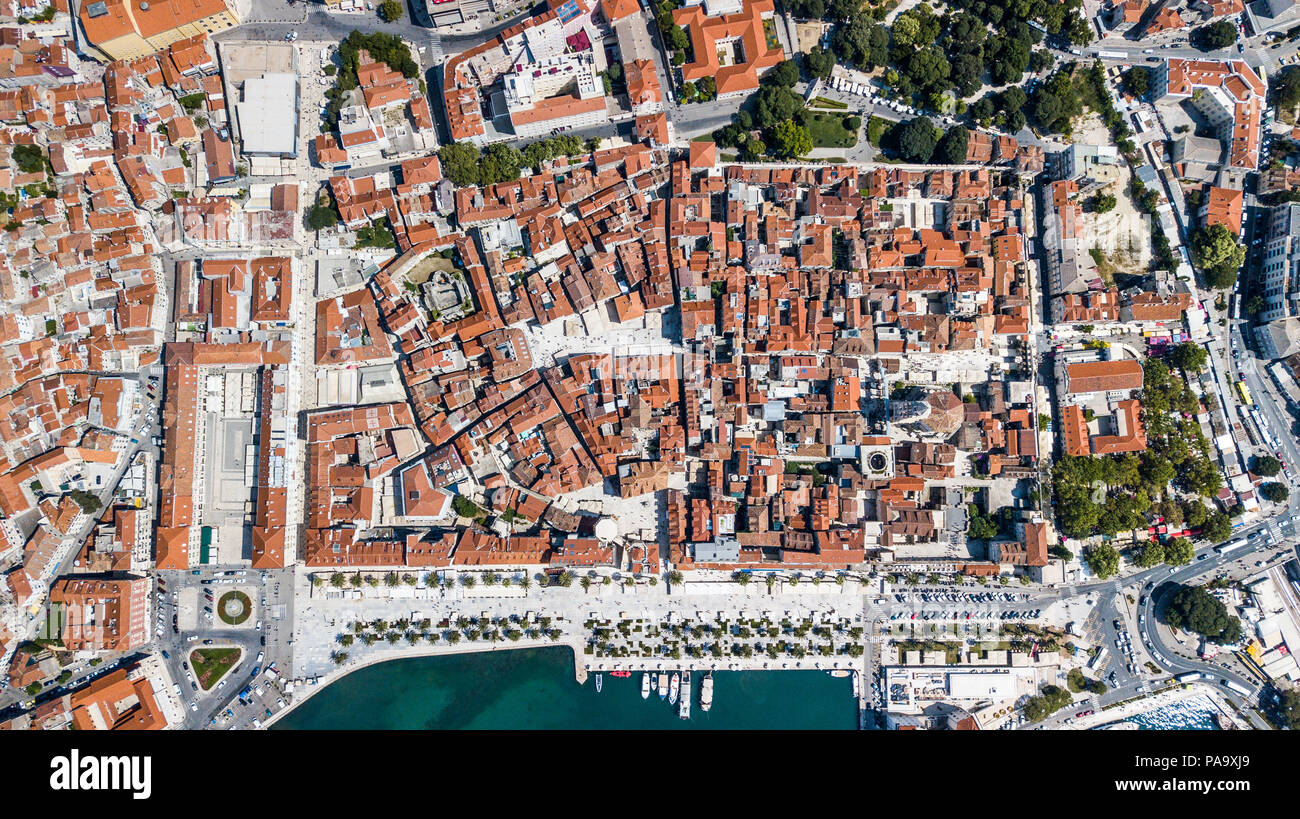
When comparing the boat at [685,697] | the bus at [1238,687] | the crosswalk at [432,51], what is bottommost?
the bus at [1238,687]

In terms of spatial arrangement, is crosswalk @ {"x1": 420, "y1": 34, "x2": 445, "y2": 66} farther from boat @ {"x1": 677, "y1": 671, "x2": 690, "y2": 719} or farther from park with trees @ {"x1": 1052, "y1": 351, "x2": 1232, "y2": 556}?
park with trees @ {"x1": 1052, "y1": 351, "x2": 1232, "y2": 556}

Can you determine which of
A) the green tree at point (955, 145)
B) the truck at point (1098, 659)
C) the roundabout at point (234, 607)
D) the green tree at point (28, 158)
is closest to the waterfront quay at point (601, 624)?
the roundabout at point (234, 607)

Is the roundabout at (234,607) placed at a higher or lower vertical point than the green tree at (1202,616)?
higher

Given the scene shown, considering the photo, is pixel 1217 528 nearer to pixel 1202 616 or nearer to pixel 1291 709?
pixel 1202 616

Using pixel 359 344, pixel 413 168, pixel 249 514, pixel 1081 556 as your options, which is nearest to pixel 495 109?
pixel 413 168

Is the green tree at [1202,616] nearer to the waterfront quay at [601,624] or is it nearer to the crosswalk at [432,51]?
the waterfront quay at [601,624]

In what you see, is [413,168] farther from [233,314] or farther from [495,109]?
[233,314]

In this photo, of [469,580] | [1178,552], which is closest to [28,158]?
[469,580]
